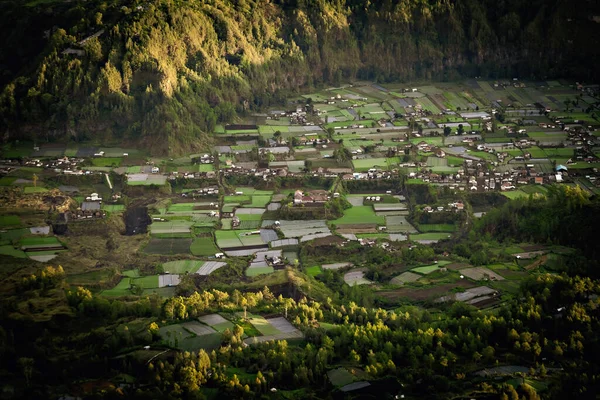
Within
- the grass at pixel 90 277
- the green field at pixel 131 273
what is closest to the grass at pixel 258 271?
the green field at pixel 131 273

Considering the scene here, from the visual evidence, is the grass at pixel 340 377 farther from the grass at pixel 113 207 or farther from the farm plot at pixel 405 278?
the grass at pixel 113 207

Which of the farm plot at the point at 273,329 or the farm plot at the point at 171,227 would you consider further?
the farm plot at the point at 171,227

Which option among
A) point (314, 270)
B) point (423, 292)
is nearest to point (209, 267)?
point (314, 270)

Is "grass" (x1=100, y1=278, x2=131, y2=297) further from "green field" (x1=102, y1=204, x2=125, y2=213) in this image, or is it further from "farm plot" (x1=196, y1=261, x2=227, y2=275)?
"green field" (x1=102, y1=204, x2=125, y2=213)

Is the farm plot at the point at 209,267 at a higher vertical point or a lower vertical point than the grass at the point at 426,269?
higher

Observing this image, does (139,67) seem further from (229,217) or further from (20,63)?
(229,217)

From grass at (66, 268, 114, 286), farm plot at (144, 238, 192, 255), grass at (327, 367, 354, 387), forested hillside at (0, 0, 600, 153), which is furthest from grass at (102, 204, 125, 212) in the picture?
grass at (327, 367, 354, 387)

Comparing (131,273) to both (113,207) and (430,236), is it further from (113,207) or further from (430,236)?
(430,236)
